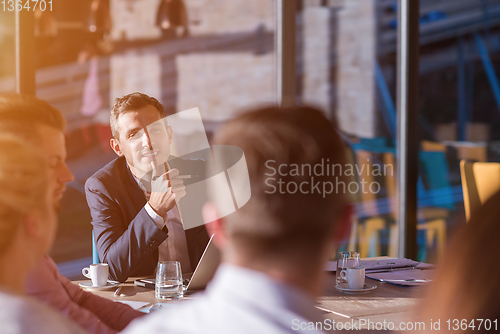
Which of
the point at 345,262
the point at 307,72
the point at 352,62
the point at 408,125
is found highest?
the point at 352,62

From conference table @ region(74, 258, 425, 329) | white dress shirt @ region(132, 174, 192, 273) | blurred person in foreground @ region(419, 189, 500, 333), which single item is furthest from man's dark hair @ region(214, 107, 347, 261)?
white dress shirt @ region(132, 174, 192, 273)

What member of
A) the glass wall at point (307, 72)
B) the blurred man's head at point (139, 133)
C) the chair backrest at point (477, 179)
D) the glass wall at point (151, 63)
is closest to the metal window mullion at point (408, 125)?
the glass wall at point (307, 72)

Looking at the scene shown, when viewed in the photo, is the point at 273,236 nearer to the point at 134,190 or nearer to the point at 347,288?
the point at 347,288

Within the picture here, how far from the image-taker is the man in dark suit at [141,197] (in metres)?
1.86

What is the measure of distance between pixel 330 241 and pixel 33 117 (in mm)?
791

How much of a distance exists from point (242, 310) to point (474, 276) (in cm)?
28

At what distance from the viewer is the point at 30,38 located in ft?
8.67

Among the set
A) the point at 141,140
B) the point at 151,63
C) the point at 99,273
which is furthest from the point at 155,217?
the point at 151,63

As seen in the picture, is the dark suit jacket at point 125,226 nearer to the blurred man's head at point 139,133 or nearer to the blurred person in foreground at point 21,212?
the blurred man's head at point 139,133

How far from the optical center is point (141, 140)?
2199 millimetres

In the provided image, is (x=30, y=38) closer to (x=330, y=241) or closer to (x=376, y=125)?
(x=330, y=241)

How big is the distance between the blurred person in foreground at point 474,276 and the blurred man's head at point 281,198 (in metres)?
0.17

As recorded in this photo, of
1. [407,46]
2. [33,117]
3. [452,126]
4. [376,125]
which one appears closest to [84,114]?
[376,125]

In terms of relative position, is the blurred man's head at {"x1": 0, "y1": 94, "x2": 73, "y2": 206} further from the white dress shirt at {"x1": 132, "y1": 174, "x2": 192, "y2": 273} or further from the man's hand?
the white dress shirt at {"x1": 132, "y1": 174, "x2": 192, "y2": 273}
